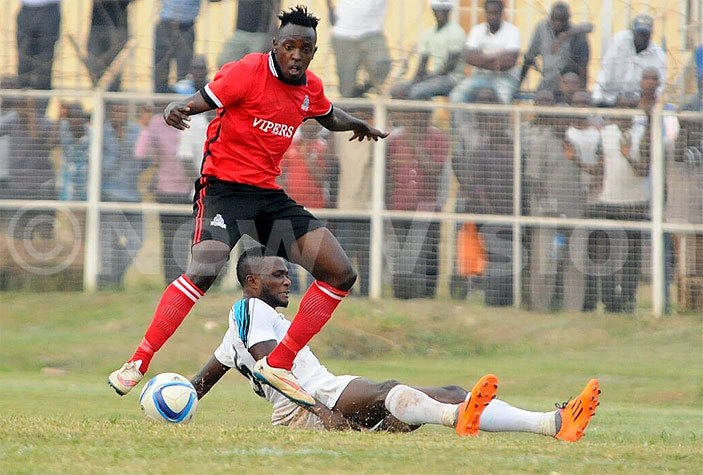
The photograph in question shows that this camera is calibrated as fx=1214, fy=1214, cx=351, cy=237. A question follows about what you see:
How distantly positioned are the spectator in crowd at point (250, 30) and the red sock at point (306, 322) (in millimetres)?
8409

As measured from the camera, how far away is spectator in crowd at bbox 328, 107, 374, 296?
16.2 meters

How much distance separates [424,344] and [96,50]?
588cm

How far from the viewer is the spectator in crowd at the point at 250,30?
16078 mm

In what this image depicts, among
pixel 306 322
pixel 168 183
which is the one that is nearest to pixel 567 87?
pixel 168 183

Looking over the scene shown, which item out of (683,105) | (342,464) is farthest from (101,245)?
(342,464)

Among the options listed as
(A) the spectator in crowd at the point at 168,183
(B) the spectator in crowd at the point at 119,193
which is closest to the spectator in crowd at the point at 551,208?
(A) the spectator in crowd at the point at 168,183

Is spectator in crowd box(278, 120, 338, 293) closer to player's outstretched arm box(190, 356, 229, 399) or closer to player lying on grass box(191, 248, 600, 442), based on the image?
player lying on grass box(191, 248, 600, 442)

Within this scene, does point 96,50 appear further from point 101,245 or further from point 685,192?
point 685,192

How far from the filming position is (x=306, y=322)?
789 centimetres

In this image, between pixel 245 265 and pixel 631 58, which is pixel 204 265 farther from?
pixel 631 58

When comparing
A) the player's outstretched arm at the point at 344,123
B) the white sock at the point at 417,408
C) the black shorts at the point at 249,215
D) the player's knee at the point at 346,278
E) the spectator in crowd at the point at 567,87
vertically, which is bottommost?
the white sock at the point at 417,408

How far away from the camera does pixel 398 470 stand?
218 inches

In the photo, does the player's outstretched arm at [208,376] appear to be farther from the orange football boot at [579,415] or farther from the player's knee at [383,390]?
the orange football boot at [579,415]

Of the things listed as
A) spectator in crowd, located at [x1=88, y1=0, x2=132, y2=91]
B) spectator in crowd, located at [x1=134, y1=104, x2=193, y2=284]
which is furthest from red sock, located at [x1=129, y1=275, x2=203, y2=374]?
spectator in crowd, located at [x1=88, y1=0, x2=132, y2=91]
